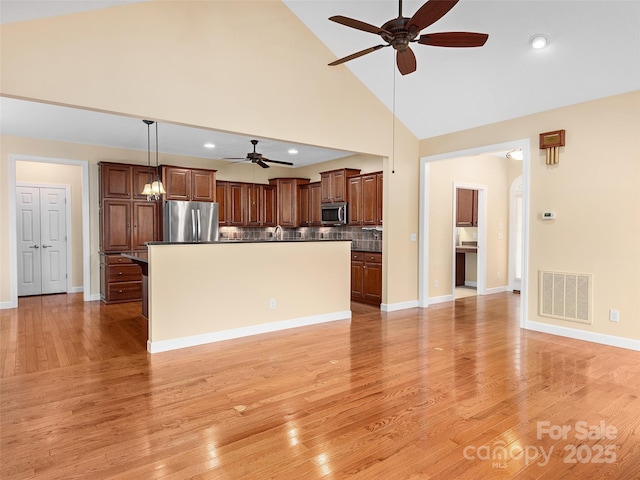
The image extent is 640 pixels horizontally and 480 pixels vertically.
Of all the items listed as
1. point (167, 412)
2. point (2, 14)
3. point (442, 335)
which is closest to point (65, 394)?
point (167, 412)

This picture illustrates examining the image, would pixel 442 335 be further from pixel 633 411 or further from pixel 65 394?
pixel 65 394

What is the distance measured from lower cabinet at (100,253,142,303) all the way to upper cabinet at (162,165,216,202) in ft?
4.60

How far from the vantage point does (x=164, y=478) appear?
196cm

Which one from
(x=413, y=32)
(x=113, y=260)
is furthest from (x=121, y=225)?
(x=413, y=32)

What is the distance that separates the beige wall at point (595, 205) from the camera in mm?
4109

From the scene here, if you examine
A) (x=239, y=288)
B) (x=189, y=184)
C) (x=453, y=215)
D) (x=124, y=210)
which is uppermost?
(x=189, y=184)

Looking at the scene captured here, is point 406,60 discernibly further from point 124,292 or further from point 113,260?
point 124,292

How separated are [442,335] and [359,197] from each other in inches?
125

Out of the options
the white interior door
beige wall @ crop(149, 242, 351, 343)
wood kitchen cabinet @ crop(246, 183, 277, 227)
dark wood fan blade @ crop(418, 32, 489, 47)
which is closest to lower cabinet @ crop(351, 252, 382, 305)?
beige wall @ crop(149, 242, 351, 343)

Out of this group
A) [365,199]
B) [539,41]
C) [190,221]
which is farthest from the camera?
[190,221]

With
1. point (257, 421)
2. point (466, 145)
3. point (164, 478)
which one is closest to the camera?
point (164, 478)

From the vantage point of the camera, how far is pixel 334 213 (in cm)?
743

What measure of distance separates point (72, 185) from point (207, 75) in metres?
5.37

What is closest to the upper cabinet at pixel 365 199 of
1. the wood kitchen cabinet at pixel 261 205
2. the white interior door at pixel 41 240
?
the wood kitchen cabinet at pixel 261 205
